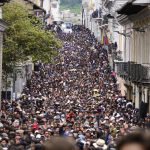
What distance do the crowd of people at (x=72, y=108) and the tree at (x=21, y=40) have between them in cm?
247

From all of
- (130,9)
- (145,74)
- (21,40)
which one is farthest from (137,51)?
(145,74)

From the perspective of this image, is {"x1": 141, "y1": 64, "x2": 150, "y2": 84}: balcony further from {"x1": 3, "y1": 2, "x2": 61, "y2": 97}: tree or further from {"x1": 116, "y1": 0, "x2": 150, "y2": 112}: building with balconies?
{"x1": 3, "y1": 2, "x2": 61, "y2": 97}: tree

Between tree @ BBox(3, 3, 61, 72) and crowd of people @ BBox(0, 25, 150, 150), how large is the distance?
97.1 inches

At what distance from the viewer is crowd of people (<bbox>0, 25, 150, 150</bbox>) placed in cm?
2144

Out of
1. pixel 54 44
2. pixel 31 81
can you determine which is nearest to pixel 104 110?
pixel 54 44

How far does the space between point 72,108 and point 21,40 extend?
30.4ft

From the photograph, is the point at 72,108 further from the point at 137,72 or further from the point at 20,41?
the point at 20,41

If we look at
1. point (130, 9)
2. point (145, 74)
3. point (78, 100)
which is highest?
point (130, 9)

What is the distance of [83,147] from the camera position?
18938 mm

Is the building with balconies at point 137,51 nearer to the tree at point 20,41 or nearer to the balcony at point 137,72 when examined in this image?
the balcony at point 137,72

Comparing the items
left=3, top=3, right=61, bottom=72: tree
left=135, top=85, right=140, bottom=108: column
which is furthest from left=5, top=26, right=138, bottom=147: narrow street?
left=3, top=3, right=61, bottom=72: tree

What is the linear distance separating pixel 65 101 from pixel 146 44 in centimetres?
830

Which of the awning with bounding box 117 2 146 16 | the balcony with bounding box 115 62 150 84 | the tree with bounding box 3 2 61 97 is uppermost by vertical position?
the awning with bounding box 117 2 146 16

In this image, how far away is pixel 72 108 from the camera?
3978cm
